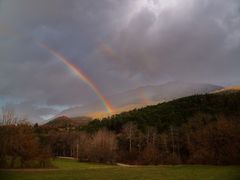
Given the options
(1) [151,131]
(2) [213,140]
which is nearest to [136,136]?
(1) [151,131]

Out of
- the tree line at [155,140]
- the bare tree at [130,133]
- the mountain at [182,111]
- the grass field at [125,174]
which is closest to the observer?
the grass field at [125,174]

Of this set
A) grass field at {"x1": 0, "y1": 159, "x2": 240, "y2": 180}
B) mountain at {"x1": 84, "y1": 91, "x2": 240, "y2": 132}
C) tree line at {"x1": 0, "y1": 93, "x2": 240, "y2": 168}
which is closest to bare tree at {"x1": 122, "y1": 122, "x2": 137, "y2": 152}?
tree line at {"x1": 0, "y1": 93, "x2": 240, "y2": 168}

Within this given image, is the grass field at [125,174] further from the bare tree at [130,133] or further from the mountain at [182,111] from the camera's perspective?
the mountain at [182,111]

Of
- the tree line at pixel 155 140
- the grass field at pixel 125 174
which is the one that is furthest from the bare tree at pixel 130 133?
the grass field at pixel 125 174

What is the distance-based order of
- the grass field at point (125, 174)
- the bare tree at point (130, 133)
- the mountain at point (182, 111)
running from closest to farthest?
the grass field at point (125, 174) < the bare tree at point (130, 133) < the mountain at point (182, 111)

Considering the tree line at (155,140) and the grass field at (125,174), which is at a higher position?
the tree line at (155,140)

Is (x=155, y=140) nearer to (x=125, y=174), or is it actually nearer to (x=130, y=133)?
(x=130, y=133)

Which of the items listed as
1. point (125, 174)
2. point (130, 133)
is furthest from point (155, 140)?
point (125, 174)

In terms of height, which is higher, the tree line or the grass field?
the tree line

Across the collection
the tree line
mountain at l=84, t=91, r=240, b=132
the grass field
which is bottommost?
the grass field

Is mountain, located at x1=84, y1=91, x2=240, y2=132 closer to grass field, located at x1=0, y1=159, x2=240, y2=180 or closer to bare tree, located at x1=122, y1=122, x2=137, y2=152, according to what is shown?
bare tree, located at x1=122, y1=122, x2=137, y2=152

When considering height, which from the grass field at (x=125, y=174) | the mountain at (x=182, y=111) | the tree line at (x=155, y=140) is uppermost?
the mountain at (x=182, y=111)

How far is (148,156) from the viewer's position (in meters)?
87.7

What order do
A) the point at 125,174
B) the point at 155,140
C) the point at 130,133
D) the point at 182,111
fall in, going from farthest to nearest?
the point at 182,111 < the point at 130,133 < the point at 155,140 < the point at 125,174
